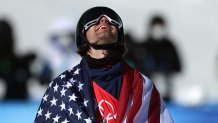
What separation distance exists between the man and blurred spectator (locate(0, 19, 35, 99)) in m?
6.31

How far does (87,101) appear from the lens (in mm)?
6957

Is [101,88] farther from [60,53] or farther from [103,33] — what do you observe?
[60,53]

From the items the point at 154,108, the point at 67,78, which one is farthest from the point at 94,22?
the point at 154,108

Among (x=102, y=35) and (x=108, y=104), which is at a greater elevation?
(x=102, y=35)

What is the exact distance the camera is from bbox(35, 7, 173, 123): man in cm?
697

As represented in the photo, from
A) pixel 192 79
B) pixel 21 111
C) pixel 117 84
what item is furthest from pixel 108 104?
pixel 192 79

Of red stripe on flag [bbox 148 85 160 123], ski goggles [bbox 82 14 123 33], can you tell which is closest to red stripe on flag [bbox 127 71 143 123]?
red stripe on flag [bbox 148 85 160 123]

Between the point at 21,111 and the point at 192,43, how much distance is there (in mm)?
12239

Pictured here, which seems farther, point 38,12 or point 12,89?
point 38,12

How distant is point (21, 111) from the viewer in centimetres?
1148

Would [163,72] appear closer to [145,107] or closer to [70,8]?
[145,107]

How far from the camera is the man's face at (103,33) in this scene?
698 cm

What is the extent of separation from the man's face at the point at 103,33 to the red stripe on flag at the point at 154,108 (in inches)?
18.1

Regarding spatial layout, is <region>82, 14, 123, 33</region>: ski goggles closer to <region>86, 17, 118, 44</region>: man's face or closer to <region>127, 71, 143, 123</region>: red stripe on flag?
<region>86, 17, 118, 44</region>: man's face
